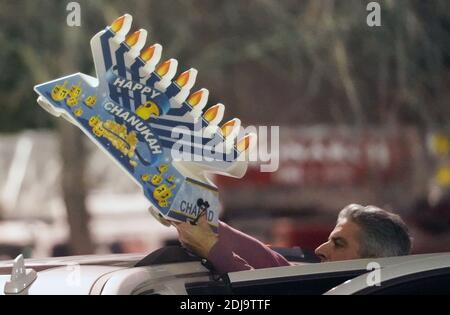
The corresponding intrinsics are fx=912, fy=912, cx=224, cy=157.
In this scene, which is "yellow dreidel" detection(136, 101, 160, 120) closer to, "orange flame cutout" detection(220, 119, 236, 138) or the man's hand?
"orange flame cutout" detection(220, 119, 236, 138)

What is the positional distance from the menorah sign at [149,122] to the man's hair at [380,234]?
511 mm

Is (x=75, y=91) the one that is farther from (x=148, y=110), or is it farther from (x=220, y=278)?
(x=220, y=278)

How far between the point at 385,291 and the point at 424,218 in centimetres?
812

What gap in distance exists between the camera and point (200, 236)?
2738mm

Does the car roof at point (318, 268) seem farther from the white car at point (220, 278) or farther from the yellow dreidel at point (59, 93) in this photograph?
the yellow dreidel at point (59, 93)

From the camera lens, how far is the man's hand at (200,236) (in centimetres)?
272

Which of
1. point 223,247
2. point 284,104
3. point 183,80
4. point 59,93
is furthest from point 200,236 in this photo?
point 284,104

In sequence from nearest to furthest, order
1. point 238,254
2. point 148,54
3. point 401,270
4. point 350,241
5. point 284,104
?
point 401,270, point 148,54, point 238,254, point 350,241, point 284,104

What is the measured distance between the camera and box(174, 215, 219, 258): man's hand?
107 inches

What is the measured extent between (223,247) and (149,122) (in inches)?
17.6

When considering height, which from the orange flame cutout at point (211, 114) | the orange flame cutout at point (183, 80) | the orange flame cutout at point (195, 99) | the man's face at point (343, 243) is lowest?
the man's face at point (343, 243)

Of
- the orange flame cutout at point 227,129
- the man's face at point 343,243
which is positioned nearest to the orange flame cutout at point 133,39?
the orange flame cutout at point 227,129

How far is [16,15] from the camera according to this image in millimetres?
7512
